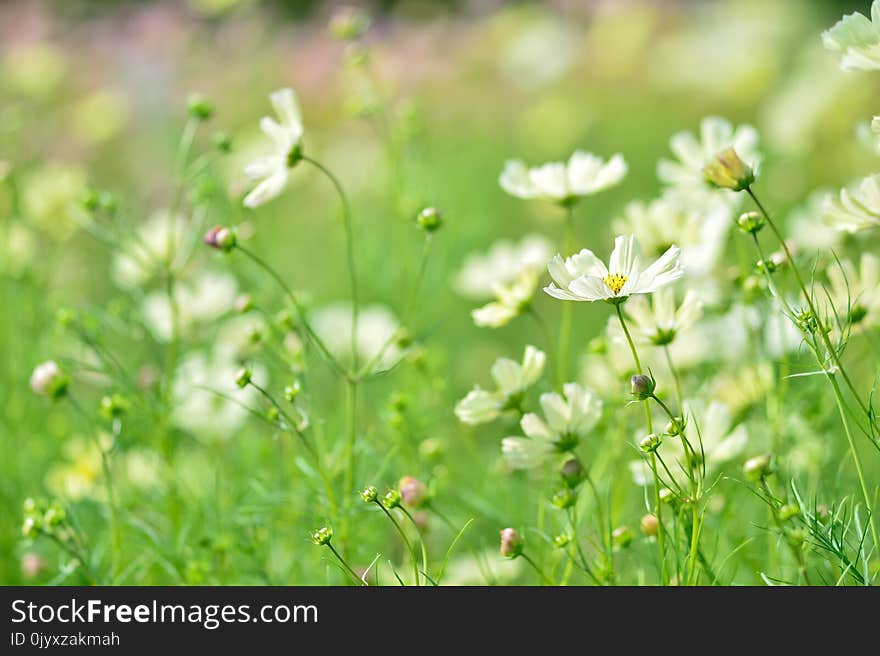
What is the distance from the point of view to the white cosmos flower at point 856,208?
0.66 m

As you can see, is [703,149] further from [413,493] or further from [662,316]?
[413,493]

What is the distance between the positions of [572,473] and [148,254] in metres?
0.73

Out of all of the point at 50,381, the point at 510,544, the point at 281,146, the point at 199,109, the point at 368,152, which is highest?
the point at 368,152

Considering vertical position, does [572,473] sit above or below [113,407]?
below

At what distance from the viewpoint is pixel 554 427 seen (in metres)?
0.74

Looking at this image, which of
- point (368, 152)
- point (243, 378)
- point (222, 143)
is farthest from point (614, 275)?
point (368, 152)

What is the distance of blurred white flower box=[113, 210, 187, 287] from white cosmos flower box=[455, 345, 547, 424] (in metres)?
0.36

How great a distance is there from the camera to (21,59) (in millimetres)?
2520

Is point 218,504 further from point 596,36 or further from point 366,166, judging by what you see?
point 596,36

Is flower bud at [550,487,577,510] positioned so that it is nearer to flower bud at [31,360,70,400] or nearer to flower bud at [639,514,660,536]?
flower bud at [639,514,660,536]

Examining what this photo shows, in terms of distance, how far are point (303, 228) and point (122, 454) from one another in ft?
4.70

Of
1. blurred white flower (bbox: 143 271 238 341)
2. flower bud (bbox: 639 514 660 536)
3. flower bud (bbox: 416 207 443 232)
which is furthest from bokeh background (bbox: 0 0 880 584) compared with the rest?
flower bud (bbox: 639 514 660 536)
